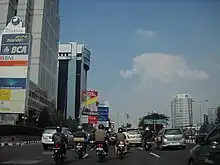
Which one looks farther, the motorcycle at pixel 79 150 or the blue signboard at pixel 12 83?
the blue signboard at pixel 12 83

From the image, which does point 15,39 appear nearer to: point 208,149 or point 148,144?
point 148,144

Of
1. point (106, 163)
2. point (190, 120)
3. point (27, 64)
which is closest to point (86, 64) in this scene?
point (190, 120)

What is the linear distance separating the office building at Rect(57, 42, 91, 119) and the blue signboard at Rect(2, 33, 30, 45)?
5504cm

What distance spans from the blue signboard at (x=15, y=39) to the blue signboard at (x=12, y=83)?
6.06 metres

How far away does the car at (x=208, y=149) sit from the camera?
21.2ft

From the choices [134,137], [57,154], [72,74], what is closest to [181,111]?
[72,74]

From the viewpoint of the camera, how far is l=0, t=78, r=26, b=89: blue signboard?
4719 centimetres

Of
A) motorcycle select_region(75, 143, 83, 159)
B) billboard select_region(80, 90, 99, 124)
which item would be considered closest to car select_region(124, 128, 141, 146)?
motorcycle select_region(75, 143, 83, 159)

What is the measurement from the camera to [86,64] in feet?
425

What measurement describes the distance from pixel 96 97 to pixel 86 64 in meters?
62.8

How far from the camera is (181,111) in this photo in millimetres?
100938

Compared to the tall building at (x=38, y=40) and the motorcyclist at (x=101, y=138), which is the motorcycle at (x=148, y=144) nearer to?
the motorcyclist at (x=101, y=138)

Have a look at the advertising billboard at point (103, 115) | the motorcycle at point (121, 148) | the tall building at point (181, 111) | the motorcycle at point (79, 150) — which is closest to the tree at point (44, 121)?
the advertising billboard at point (103, 115)

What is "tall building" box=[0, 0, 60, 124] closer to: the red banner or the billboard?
the billboard
